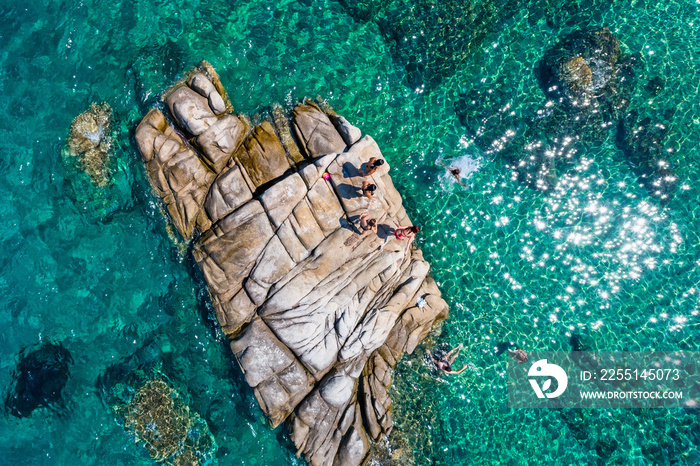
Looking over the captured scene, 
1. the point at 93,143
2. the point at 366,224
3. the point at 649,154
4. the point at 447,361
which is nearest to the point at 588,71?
the point at 649,154

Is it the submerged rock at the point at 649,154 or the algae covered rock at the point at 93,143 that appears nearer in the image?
the algae covered rock at the point at 93,143

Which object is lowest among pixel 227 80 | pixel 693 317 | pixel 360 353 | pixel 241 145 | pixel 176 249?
pixel 693 317

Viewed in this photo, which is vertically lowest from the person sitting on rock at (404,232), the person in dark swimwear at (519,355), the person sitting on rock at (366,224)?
the person in dark swimwear at (519,355)

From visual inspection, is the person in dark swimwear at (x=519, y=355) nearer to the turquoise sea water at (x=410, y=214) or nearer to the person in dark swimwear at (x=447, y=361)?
the turquoise sea water at (x=410, y=214)

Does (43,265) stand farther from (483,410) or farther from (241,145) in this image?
(483,410)

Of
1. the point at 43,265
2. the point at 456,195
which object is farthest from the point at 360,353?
the point at 43,265

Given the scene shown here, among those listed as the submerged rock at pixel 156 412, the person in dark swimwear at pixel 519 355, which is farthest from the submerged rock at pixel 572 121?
the submerged rock at pixel 156 412
